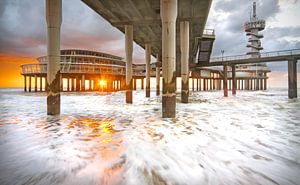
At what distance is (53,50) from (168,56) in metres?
5.49

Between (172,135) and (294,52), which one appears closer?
(172,135)

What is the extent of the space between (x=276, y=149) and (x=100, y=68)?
32.9 metres

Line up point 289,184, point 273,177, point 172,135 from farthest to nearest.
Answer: point 172,135, point 273,177, point 289,184

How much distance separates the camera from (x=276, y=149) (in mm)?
3486

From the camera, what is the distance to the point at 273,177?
243cm

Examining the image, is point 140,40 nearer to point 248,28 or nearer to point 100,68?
point 100,68

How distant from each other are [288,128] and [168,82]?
451 centimetres

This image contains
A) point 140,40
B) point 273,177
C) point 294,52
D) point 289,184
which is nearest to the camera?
point 289,184

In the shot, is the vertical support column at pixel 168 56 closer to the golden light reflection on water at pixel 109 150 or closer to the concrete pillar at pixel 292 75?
the golden light reflection on water at pixel 109 150

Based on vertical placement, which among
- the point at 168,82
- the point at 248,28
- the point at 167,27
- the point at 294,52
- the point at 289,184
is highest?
the point at 248,28

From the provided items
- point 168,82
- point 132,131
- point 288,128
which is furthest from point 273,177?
point 168,82

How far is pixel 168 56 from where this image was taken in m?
7.05

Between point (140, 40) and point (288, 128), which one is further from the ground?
point (140, 40)

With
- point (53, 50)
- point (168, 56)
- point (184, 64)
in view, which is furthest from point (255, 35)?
point (53, 50)
